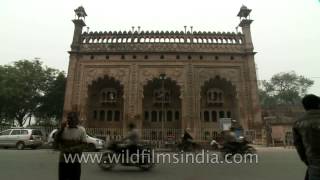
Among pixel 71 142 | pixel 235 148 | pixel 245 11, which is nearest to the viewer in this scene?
pixel 71 142

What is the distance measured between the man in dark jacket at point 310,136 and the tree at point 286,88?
5911cm

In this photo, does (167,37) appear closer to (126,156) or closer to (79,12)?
(79,12)

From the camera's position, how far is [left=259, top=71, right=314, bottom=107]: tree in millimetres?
60750

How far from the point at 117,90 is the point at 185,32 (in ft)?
30.3

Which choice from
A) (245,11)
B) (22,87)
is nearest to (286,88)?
(245,11)

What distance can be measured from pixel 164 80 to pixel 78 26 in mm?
10574

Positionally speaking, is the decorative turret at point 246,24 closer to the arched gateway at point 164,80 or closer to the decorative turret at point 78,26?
the arched gateway at point 164,80

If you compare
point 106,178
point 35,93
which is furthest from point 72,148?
point 35,93

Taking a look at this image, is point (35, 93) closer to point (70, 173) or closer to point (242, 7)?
point (242, 7)

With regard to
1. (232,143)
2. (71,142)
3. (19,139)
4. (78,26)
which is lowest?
(71,142)

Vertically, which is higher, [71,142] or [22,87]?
[22,87]

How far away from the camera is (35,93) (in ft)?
123

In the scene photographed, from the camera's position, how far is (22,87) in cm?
3584

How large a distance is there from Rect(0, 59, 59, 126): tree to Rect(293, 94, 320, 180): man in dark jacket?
34.1 meters
